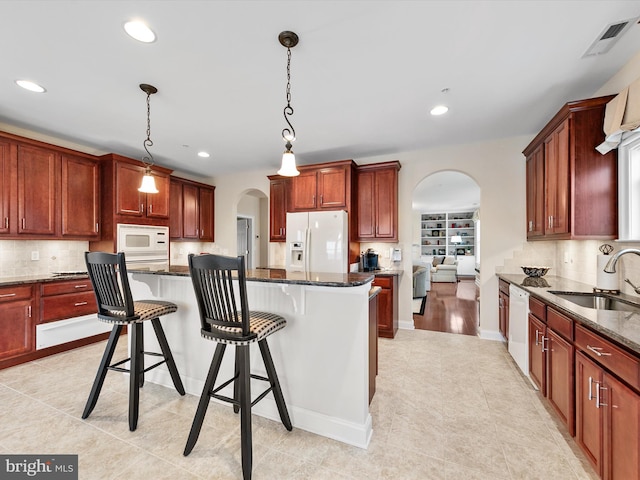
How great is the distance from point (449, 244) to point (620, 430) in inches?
423

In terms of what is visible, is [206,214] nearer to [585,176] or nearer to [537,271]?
[537,271]

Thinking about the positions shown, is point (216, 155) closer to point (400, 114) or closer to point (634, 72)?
point (400, 114)

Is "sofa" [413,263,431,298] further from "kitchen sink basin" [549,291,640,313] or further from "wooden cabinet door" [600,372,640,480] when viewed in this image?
"wooden cabinet door" [600,372,640,480]

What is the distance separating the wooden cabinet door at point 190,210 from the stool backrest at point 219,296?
12.9ft

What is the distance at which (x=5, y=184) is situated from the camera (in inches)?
121

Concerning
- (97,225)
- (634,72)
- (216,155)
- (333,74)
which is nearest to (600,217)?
(634,72)

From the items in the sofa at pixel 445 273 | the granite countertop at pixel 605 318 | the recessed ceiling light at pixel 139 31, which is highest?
the recessed ceiling light at pixel 139 31

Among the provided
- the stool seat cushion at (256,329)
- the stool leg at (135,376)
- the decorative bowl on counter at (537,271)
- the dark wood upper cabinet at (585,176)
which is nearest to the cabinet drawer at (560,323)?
the dark wood upper cabinet at (585,176)

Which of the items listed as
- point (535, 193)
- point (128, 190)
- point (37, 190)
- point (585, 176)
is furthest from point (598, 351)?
point (37, 190)

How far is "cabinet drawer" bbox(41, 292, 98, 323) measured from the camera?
3.21 m

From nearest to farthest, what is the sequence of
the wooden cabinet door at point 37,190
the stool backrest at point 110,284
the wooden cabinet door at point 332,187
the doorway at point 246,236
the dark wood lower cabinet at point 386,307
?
the stool backrest at point 110,284
the wooden cabinet door at point 37,190
the dark wood lower cabinet at point 386,307
the wooden cabinet door at point 332,187
the doorway at point 246,236

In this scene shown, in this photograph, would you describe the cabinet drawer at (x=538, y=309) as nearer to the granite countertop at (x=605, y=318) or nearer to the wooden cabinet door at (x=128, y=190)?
the granite countertop at (x=605, y=318)

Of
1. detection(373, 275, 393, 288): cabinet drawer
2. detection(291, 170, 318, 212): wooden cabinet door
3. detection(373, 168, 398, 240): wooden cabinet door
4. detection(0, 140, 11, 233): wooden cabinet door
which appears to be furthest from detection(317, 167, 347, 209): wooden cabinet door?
detection(0, 140, 11, 233): wooden cabinet door

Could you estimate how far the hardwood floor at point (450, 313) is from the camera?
4312 millimetres
